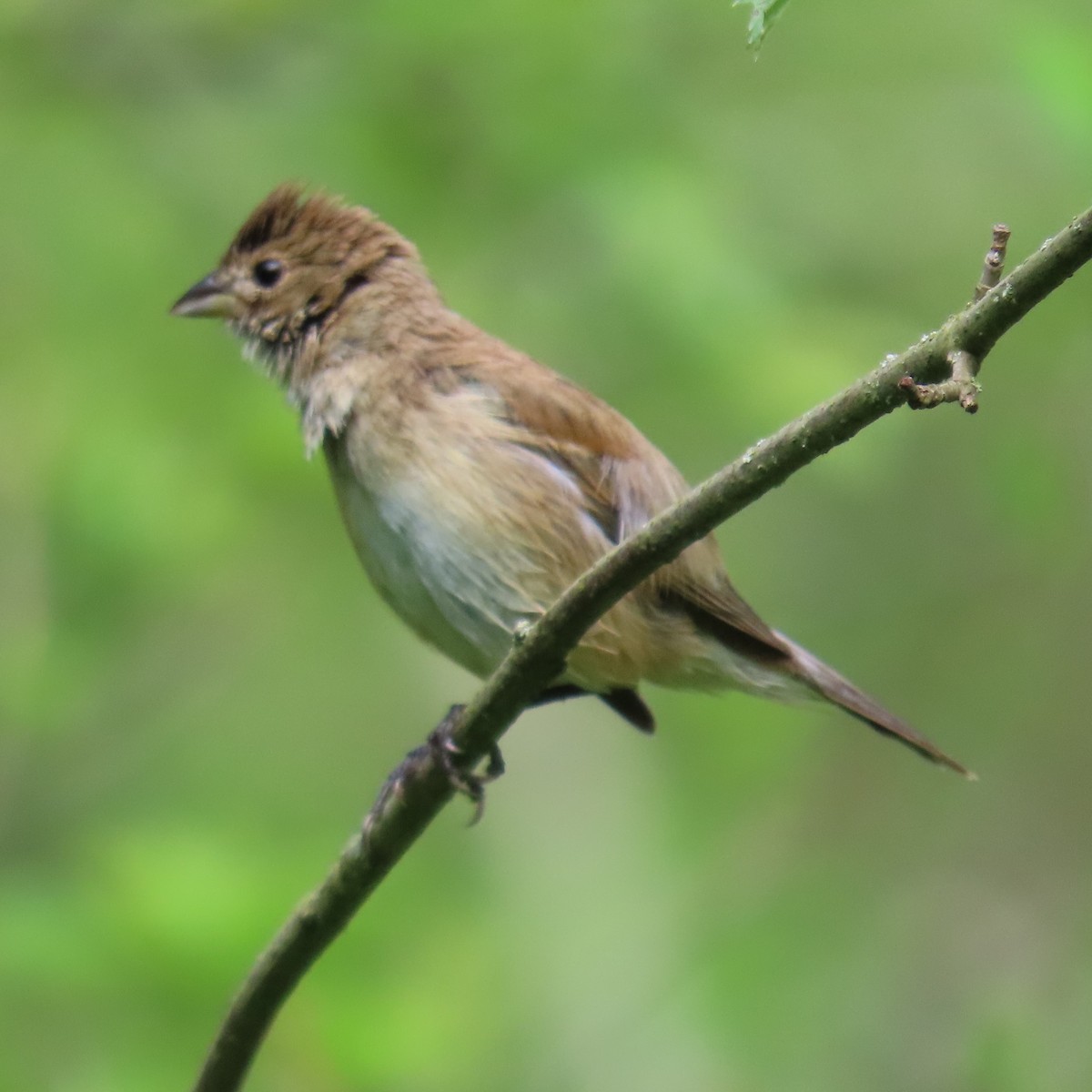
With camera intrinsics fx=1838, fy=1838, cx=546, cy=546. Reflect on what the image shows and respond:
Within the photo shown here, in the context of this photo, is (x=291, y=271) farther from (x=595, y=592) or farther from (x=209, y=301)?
(x=595, y=592)

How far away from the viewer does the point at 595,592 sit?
3.08 metres

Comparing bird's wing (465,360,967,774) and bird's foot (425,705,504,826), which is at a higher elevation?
bird's wing (465,360,967,774)

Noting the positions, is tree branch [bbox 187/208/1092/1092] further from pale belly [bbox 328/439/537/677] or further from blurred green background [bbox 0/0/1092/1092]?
blurred green background [bbox 0/0/1092/1092]

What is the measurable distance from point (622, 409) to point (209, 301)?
1.69 meters

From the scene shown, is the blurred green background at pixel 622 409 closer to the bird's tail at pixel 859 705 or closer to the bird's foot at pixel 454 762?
the bird's tail at pixel 859 705

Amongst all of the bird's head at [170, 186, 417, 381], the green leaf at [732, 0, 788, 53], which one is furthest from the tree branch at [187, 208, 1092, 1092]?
the bird's head at [170, 186, 417, 381]

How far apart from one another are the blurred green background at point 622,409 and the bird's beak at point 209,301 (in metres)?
0.46

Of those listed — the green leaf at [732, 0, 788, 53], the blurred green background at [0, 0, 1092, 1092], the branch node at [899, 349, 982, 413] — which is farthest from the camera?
the blurred green background at [0, 0, 1092, 1092]

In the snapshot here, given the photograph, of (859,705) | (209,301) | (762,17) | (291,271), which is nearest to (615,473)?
(859,705)

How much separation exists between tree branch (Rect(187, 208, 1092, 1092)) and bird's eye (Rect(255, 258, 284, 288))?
6.11 feet

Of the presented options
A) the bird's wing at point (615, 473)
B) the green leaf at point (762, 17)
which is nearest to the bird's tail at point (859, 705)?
the bird's wing at point (615, 473)

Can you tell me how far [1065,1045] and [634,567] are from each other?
13.7 feet

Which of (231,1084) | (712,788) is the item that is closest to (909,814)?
(712,788)

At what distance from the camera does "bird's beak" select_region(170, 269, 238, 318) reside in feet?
19.1
